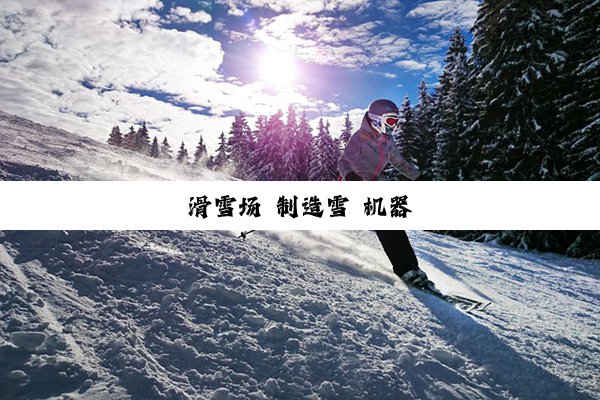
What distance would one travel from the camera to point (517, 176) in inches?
566

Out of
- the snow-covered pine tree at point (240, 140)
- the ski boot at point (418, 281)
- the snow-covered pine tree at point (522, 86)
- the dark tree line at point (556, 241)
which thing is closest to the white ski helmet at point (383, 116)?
the ski boot at point (418, 281)

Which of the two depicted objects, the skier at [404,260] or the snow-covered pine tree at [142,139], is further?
the snow-covered pine tree at [142,139]

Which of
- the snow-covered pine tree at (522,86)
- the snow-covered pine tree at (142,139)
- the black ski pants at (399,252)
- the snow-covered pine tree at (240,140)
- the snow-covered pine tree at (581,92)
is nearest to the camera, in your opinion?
the black ski pants at (399,252)

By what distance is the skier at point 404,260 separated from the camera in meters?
4.08

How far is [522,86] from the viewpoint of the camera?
14375mm

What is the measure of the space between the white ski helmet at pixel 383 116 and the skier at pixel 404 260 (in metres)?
1.33

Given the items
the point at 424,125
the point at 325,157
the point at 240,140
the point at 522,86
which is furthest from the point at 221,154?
the point at 522,86

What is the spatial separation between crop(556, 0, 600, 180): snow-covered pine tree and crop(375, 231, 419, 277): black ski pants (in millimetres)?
9868

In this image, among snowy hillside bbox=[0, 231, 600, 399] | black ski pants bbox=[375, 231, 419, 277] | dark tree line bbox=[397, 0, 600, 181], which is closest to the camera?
snowy hillside bbox=[0, 231, 600, 399]

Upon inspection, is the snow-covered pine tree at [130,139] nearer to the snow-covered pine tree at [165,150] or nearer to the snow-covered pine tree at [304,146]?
the snow-covered pine tree at [165,150]

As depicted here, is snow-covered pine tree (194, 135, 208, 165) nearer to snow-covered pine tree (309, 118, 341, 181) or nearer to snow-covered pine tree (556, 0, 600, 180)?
snow-covered pine tree (309, 118, 341, 181)

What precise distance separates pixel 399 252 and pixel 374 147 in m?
1.35

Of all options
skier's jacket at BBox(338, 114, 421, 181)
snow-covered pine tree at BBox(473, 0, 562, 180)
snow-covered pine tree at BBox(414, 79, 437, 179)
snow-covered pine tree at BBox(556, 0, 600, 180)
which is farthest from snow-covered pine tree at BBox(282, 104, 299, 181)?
skier's jacket at BBox(338, 114, 421, 181)

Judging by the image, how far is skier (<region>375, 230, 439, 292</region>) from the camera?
4.08m
